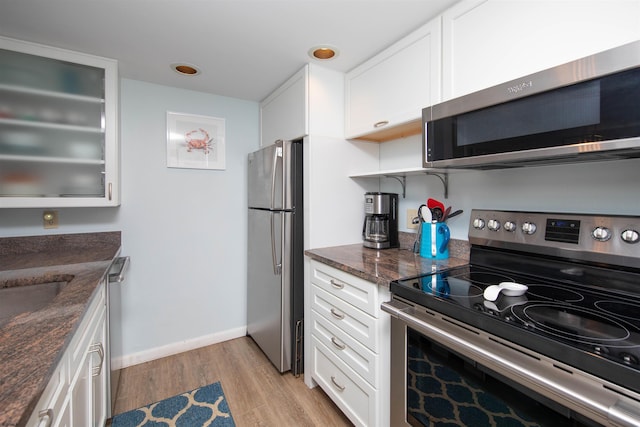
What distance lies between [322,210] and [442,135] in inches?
34.2

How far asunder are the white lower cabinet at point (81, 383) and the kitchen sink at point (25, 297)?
19 centimetres

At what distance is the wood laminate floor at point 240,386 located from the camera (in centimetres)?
166

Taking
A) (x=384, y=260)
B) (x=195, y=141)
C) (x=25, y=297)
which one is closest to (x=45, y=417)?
(x=25, y=297)

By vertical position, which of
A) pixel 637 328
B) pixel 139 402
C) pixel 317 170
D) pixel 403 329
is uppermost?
pixel 317 170

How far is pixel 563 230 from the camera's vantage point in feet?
3.92

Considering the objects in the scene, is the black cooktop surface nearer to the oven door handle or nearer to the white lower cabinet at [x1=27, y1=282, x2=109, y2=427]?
the oven door handle

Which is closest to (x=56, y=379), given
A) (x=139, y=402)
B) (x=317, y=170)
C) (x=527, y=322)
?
(x=527, y=322)

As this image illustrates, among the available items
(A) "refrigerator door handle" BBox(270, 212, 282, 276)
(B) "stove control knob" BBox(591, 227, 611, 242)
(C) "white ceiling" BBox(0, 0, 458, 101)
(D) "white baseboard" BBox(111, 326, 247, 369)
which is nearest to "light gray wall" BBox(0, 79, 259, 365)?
(D) "white baseboard" BBox(111, 326, 247, 369)

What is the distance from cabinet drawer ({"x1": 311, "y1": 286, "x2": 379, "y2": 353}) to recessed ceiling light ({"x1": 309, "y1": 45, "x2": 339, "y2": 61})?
1.40 metres

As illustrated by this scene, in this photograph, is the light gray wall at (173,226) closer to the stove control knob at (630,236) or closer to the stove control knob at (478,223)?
the stove control knob at (478,223)

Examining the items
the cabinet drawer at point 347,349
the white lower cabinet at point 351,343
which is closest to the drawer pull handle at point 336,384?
the white lower cabinet at point 351,343

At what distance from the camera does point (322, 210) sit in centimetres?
193

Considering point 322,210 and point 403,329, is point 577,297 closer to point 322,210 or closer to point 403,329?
point 403,329

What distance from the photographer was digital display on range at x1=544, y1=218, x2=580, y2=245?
116cm
